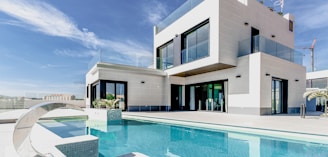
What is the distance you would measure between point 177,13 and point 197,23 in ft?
9.10

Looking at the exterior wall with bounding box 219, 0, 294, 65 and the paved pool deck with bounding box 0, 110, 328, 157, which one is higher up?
the exterior wall with bounding box 219, 0, 294, 65

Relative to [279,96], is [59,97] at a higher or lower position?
lower

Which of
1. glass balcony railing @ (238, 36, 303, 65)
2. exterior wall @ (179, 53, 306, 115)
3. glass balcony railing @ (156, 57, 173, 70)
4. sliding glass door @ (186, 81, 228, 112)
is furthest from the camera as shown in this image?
glass balcony railing @ (156, 57, 173, 70)

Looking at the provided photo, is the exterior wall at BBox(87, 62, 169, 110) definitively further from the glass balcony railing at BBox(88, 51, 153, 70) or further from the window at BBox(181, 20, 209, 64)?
the window at BBox(181, 20, 209, 64)

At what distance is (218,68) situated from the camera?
11570 millimetres

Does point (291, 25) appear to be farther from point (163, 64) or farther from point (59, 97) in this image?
point (59, 97)

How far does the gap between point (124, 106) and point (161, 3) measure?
9.15 meters

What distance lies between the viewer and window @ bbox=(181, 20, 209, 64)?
1131 centimetres

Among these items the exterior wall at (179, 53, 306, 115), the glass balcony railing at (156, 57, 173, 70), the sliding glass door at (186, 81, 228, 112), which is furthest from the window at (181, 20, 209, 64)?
the sliding glass door at (186, 81, 228, 112)

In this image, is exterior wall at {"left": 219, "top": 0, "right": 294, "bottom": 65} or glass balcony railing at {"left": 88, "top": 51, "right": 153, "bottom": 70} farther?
glass balcony railing at {"left": 88, "top": 51, "right": 153, "bottom": 70}

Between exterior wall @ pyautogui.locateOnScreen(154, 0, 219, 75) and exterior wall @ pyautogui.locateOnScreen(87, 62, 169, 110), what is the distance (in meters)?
1.34

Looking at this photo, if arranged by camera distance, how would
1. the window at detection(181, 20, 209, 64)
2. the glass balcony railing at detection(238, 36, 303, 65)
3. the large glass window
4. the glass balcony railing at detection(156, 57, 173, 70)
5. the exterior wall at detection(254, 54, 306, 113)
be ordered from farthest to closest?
the large glass window, the glass balcony railing at detection(156, 57, 173, 70), the window at detection(181, 20, 209, 64), the glass balcony railing at detection(238, 36, 303, 65), the exterior wall at detection(254, 54, 306, 113)

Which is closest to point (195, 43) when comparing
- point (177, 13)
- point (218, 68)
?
point (218, 68)

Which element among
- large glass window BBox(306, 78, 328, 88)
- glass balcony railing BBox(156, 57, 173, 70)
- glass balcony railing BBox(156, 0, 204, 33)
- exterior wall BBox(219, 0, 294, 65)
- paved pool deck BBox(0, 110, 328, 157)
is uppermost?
glass balcony railing BBox(156, 0, 204, 33)
